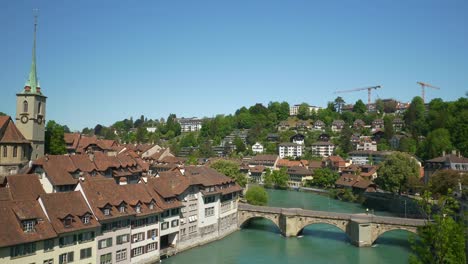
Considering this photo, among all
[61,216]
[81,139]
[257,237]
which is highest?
[81,139]

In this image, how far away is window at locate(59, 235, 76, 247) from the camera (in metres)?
35.2

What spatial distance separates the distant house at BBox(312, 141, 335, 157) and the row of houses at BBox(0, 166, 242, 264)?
8869 centimetres

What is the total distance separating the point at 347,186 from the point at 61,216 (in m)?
66.9

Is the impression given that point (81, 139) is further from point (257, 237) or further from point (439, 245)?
point (439, 245)

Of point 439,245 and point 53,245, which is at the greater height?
point 439,245

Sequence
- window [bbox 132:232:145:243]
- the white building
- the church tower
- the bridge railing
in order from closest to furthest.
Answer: window [bbox 132:232:145:243]
the bridge railing
the church tower
the white building

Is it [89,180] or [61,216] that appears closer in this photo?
[61,216]

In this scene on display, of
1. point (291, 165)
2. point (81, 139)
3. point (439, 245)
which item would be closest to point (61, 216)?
point (439, 245)

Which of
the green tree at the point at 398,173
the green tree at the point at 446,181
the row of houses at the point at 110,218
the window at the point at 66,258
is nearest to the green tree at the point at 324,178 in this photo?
the green tree at the point at 398,173

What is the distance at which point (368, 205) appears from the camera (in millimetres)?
82062

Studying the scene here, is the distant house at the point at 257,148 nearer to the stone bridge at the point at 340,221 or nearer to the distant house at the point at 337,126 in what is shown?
the distant house at the point at 337,126

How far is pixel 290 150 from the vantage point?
148m

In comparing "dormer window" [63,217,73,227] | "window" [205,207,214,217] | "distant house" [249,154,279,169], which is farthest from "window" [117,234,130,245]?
"distant house" [249,154,279,169]

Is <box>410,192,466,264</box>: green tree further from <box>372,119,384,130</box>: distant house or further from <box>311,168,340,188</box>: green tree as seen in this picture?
<box>372,119,384,130</box>: distant house
